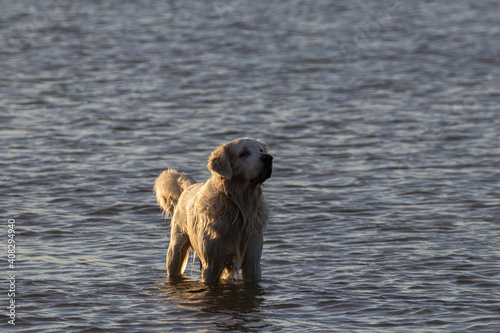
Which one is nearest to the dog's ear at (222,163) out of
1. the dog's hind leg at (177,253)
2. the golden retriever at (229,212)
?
the golden retriever at (229,212)

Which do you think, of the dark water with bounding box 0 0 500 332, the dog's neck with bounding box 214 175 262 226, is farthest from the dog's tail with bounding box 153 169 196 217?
the dog's neck with bounding box 214 175 262 226

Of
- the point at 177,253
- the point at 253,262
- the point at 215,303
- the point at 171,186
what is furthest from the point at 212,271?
the point at 171,186

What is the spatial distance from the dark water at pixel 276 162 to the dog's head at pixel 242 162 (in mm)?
1362

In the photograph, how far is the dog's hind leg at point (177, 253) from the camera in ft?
30.2

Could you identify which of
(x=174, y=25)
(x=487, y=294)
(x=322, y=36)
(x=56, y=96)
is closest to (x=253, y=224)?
(x=487, y=294)

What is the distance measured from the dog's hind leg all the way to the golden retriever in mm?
26

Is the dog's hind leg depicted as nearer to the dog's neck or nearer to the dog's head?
the dog's neck

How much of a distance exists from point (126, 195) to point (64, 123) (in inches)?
199

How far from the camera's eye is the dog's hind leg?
9.21 metres

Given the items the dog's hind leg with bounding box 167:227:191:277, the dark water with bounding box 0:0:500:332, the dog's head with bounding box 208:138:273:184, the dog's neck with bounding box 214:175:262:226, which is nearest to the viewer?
the dog's head with bounding box 208:138:273:184

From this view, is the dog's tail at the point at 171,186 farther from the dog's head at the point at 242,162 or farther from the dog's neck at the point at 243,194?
the dog's head at the point at 242,162

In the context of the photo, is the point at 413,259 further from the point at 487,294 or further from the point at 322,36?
the point at 322,36

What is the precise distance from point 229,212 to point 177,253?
103 cm

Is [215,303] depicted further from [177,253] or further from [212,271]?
[177,253]
